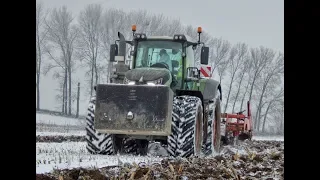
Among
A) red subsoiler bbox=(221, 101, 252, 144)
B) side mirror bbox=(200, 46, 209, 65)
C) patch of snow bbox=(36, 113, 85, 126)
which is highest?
side mirror bbox=(200, 46, 209, 65)

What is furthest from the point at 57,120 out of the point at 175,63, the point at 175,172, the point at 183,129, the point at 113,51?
the point at 175,172

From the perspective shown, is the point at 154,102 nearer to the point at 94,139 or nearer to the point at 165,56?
the point at 94,139

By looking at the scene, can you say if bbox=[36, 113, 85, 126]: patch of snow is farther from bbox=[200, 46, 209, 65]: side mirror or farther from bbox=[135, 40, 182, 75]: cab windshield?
bbox=[200, 46, 209, 65]: side mirror

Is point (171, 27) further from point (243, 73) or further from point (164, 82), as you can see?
point (164, 82)

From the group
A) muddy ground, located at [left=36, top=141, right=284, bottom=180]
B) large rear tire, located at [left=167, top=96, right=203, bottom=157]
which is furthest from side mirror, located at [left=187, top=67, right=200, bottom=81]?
muddy ground, located at [left=36, top=141, right=284, bottom=180]

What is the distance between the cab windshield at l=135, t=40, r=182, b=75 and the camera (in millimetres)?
7074

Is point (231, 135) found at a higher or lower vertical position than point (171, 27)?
lower

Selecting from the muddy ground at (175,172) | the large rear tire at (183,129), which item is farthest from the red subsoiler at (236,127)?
the muddy ground at (175,172)

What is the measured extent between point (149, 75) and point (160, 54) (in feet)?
1.94

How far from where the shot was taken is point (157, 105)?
20.2 ft

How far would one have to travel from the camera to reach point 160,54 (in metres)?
7.16

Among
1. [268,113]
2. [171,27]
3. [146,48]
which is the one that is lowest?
[268,113]
